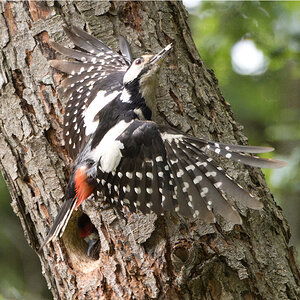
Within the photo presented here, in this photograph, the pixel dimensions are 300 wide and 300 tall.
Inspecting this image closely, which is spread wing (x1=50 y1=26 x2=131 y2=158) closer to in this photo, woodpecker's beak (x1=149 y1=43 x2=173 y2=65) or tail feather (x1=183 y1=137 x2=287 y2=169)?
woodpecker's beak (x1=149 y1=43 x2=173 y2=65)

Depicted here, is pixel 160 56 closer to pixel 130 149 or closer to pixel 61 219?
pixel 130 149

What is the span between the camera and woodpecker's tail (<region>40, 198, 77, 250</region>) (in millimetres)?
2576

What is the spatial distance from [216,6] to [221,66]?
557 millimetres

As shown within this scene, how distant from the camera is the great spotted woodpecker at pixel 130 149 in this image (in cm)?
231

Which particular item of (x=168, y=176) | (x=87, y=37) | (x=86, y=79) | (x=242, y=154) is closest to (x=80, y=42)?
(x=87, y=37)

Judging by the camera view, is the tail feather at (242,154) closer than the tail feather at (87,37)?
Yes

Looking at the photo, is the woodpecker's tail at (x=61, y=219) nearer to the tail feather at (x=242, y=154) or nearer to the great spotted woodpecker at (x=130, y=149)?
the great spotted woodpecker at (x=130, y=149)

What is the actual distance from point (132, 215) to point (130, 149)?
367mm

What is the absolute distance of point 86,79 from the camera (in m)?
3.14

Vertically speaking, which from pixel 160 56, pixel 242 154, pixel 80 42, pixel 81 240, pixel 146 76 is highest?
pixel 80 42

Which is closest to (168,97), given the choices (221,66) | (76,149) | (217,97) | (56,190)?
(217,97)

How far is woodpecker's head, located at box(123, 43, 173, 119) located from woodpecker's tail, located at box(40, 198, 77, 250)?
695mm

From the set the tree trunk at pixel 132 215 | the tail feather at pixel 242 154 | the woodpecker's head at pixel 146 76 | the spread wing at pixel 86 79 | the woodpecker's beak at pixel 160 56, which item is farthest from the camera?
the spread wing at pixel 86 79

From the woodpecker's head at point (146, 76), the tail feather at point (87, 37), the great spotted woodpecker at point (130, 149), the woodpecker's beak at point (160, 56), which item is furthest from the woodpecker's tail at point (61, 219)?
the tail feather at point (87, 37)
